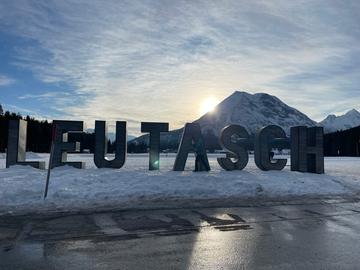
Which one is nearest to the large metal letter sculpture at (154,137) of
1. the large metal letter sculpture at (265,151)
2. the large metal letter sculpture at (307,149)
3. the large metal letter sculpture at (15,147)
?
the large metal letter sculpture at (265,151)

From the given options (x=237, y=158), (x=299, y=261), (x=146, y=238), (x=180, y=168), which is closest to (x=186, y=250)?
(x=146, y=238)

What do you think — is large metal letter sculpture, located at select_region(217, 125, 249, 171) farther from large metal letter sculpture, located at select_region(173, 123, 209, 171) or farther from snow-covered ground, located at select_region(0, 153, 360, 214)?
snow-covered ground, located at select_region(0, 153, 360, 214)

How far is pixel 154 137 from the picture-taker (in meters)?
22.6

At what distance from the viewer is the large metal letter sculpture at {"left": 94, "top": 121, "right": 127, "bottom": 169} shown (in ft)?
71.5

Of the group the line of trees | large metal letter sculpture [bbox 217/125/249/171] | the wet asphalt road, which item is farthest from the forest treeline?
the wet asphalt road

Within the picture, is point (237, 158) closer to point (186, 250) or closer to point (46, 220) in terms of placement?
point (46, 220)

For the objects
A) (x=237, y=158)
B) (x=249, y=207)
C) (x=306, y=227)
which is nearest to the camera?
(x=306, y=227)

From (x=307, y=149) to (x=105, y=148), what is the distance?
431 inches

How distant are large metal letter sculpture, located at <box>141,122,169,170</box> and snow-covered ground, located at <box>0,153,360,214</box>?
443 centimetres

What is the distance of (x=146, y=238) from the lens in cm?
820

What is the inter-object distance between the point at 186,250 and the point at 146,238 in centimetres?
116

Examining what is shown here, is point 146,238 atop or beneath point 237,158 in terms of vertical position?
beneath

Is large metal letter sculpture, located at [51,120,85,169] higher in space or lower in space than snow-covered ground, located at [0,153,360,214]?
higher

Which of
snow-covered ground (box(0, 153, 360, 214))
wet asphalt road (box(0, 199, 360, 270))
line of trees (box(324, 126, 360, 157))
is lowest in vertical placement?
wet asphalt road (box(0, 199, 360, 270))
